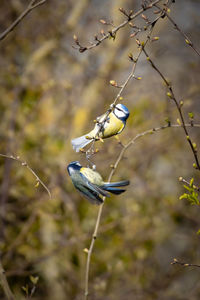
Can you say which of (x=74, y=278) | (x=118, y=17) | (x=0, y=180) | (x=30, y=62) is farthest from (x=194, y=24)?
(x=74, y=278)

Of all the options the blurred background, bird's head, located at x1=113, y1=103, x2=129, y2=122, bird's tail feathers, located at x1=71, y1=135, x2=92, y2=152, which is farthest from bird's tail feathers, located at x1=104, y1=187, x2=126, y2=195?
the blurred background

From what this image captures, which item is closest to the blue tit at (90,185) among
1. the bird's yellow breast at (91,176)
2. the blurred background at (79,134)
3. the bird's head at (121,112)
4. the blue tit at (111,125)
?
the bird's yellow breast at (91,176)

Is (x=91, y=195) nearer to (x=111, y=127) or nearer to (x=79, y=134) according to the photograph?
(x=111, y=127)

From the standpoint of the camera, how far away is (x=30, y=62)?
4340mm

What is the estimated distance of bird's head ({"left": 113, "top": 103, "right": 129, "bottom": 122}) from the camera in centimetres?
165

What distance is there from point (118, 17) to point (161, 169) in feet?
9.65

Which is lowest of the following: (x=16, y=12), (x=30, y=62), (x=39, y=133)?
(x=39, y=133)

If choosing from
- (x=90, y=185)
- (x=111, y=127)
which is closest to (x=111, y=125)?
(x=111, y=127)

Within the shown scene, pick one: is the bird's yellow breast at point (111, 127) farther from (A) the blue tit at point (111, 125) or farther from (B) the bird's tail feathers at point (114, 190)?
(B) the bird's tail feathers at point (114, 190)

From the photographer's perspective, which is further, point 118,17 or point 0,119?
point 118,17

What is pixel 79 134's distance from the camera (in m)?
4.46

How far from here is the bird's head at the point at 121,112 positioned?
1646 mm

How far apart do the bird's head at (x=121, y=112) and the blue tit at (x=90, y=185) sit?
299 mm

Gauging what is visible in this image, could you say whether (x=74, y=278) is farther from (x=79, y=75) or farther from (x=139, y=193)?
(x=79, y=75)
